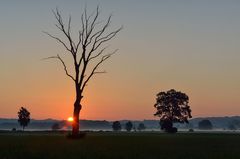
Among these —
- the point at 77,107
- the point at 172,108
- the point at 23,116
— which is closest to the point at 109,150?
the point at 77,107

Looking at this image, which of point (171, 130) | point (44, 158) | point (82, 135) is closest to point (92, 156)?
point (44, 158)

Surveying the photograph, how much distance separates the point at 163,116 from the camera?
13412 centimetres

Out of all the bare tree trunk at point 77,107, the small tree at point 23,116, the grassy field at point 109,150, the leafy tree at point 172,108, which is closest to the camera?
the grassy field at point 109,150

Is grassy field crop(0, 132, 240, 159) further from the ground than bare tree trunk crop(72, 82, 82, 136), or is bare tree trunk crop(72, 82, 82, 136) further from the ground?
bare tree trunk crop(72, 82, 82, 136)

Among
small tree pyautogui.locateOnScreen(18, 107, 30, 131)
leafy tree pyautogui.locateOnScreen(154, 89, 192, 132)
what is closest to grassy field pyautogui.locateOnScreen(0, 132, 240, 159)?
leafy tree pyautogui.locateOnScreen(154, 89, 192, 132)

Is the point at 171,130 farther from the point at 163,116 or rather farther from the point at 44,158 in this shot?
the point at 44,158

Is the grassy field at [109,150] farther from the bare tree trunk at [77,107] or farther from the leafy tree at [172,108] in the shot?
the leafy tree at [172,108]

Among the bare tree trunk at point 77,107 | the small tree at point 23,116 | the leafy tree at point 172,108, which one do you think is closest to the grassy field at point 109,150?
the bare tree trunk at point 77,107

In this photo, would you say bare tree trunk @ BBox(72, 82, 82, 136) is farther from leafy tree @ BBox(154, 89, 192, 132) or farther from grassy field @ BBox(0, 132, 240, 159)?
leafy tree @ BBox(154, 89, 192, 132)

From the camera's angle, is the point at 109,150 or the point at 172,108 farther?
the point at 172,108

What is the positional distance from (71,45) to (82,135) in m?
11.0

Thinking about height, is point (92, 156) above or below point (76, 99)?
below

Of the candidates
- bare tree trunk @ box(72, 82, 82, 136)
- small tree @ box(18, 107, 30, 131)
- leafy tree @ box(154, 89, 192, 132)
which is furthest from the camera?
small tree @ box(18, 107, 30, 131)

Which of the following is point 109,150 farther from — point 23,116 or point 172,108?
point 23,116
